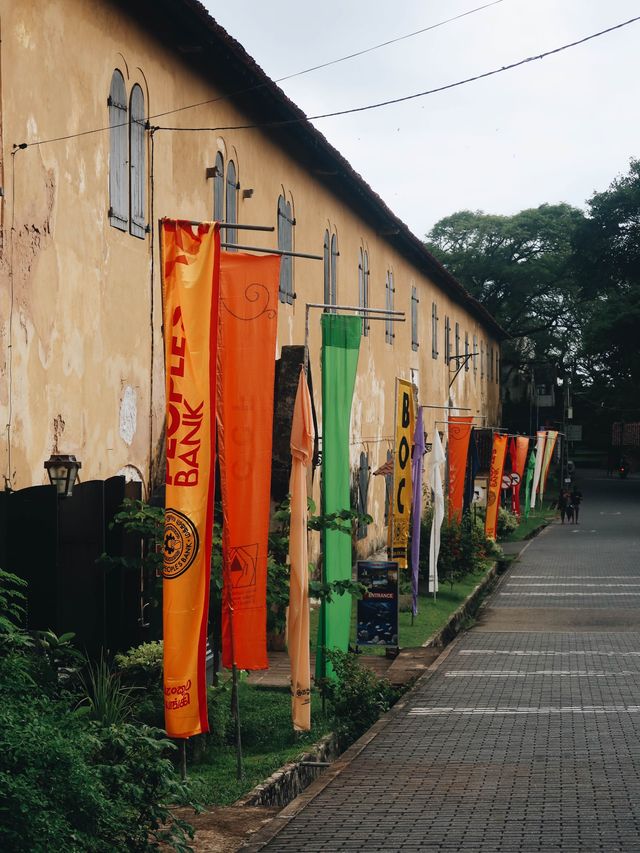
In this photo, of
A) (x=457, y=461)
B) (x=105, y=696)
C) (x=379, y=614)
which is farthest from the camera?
(x=457, y=461)

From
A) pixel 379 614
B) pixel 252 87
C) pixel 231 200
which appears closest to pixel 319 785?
pixel 379 614

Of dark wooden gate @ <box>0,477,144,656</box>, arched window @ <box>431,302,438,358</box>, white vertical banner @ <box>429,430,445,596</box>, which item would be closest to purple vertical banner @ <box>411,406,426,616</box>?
white vertical banner @ <box>429,430,445,596</box>

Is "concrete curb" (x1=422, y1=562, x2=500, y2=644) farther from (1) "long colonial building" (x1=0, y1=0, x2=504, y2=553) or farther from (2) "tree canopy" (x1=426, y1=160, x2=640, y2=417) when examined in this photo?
(2) "tree canopy" (x1=426, y1=160, x2=640, y2=417)

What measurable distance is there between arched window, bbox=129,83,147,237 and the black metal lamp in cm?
345

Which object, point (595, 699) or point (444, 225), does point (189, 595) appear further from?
point (444, 225)

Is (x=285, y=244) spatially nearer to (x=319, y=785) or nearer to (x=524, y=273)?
(x=319, y=785)

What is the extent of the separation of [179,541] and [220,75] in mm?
9329

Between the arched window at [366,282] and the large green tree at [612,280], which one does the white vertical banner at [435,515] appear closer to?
the arched window at [366,282]

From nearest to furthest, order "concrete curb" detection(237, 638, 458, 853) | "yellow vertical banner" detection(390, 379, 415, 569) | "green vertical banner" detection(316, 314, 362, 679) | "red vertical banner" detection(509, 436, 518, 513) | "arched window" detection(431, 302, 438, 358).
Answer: "concrete curb" detection(237, 638, 458, 853) → "green vertical banner" detection(316, 314, 362, 679) → "yellow vertical banner" detection(390, 379, 415, 569) → "arched window" detection(431, 302, 438, 358) → "red vertical banner" detection(509, 436, 518, 513)

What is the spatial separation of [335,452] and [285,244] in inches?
317

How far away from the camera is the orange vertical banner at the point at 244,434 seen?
33.6 feet

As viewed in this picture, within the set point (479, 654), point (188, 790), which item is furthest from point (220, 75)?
point (188, 790)

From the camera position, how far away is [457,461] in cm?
2816

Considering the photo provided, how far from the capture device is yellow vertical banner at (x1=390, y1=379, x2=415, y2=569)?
746 inches
